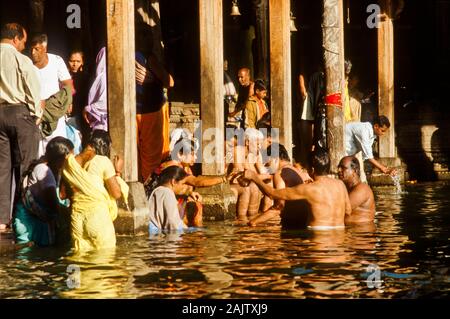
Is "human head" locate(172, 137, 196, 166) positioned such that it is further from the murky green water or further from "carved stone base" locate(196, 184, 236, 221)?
the murky green water

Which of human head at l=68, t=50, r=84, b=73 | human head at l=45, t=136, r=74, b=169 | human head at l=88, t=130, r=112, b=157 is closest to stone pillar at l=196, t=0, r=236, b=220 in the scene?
human head at l=68, t=50, r=84, b=73

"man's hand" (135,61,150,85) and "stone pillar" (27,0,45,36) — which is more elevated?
"stone pillar" (27,0,45,36)

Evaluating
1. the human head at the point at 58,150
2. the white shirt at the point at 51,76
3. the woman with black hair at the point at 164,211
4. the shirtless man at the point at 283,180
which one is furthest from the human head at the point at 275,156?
the human head at the point at 58,150

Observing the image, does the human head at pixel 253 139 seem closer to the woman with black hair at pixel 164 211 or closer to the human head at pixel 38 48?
the woman with black hair at pixel 164 211

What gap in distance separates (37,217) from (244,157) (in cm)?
445

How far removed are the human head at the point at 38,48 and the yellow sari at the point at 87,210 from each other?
2.54 m

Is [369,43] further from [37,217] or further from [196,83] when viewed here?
[37,217]

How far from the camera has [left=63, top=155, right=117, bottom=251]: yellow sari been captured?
492 inches

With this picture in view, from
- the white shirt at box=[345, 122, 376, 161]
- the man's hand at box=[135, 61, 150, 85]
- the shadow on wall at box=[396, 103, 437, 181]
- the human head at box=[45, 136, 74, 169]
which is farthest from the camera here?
the shadow on wall at box=[396, 103, 437, 181]

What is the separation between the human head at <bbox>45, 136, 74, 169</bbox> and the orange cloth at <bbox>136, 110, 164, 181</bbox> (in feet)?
11.6

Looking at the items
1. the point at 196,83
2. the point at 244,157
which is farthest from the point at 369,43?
the point at 244,157

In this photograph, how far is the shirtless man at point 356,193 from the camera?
48.1 ft

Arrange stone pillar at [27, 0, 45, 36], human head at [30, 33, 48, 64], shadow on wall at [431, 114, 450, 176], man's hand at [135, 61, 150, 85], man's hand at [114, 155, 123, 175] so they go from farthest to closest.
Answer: shadow on wall at [431, 114, 450, 176], stone pillar at [27, 0, 45, 36], man's hand at [135, 61, 150, 85], human head at [30, 33, 48, 64], man's hand at [114, 155, 123, 175]

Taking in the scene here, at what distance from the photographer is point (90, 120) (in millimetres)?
15805
